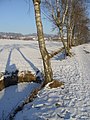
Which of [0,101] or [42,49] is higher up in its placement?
[42,49]

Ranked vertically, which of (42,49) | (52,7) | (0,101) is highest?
(52,7)

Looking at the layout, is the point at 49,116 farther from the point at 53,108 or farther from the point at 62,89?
the point at 62,89

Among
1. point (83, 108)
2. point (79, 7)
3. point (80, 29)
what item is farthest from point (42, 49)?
point (80, 29)

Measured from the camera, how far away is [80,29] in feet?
192

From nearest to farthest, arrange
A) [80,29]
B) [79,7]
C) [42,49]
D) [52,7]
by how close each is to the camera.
Answer: [42,49] → [52,7] → [79,7] → [80,29]

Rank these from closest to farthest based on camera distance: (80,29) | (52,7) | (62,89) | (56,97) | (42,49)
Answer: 1. (56,97)
2. (62,89)
3. (42,49)
4. (52,7)
5. (80,29)

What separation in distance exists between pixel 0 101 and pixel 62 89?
308 cm

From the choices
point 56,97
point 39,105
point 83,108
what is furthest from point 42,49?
point 83,108

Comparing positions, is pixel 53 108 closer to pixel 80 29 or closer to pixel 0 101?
pixel 0 101

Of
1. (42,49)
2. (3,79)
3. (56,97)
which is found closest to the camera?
(56,97)

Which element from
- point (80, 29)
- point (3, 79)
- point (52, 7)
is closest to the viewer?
point (3, 79)

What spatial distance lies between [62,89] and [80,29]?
4795 centimetres

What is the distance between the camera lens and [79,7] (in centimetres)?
3997

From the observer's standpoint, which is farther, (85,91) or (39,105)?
(85,91)
